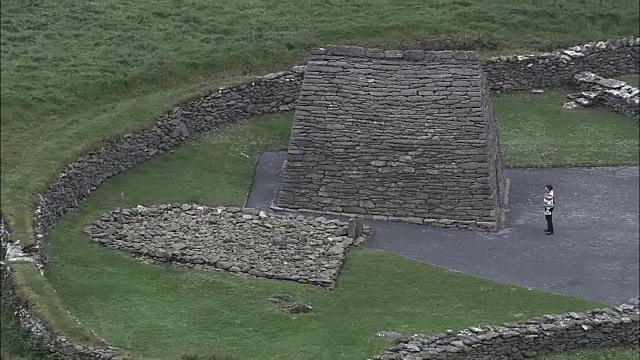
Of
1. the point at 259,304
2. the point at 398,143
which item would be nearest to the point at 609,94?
the point at 398,143

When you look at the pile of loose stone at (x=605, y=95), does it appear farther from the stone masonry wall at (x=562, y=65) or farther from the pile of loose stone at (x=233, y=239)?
→ the pile of loose stone at (x=233, y=239)

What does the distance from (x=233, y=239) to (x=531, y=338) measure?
29.3 feet

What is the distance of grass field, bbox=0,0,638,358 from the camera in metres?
27.4

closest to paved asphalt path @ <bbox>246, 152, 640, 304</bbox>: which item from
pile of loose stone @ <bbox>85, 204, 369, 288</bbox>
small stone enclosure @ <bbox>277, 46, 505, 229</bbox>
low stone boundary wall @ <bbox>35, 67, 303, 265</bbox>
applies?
small stone enclosure @ <bbox>277, 46, 505, 229</bbox>

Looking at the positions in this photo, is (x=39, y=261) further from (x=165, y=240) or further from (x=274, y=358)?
(x=274, y=358)

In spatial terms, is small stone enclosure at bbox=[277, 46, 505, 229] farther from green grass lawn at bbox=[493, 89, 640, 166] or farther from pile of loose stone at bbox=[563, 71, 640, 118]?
pile of loose stone at bbox=[563, 71, 640, 118]

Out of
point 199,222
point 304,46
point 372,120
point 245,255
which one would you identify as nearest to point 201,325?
point 245,255

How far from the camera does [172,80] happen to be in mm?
41500

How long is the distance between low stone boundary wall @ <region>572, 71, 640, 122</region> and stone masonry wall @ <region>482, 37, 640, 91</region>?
2.04 feet

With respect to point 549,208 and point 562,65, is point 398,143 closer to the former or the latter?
point 549,208

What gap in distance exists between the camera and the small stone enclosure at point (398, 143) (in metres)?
33.0

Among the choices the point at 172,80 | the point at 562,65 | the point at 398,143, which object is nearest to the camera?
the point at 398,143

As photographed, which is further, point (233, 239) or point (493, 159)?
point (493, 159)

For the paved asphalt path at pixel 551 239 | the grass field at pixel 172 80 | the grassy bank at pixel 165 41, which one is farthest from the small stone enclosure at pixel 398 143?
the grassy bank at pixel 165 41
